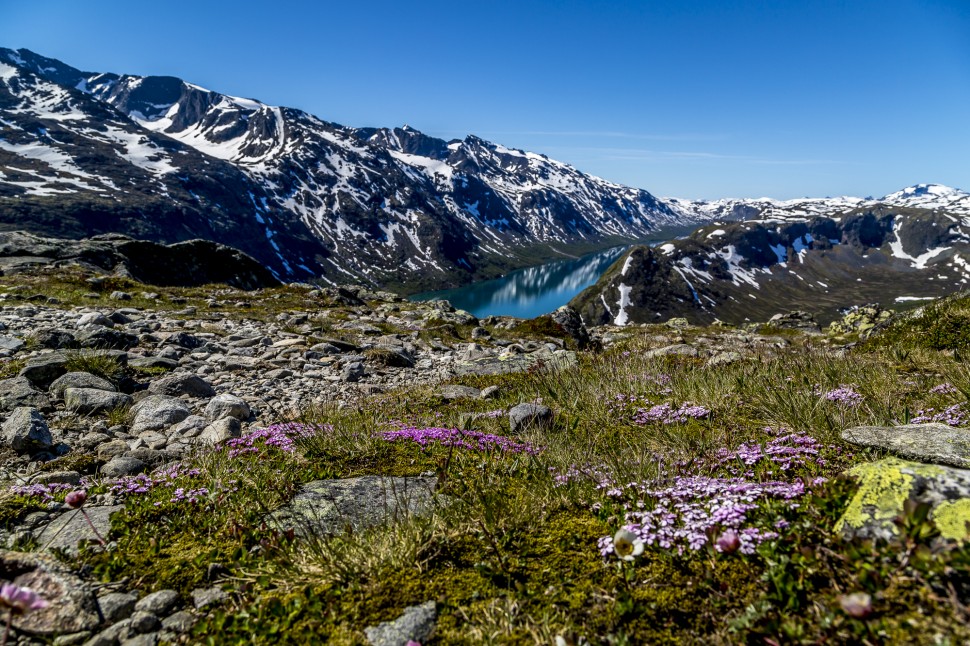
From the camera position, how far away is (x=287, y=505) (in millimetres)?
4328

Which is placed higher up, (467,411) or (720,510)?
(720,510)

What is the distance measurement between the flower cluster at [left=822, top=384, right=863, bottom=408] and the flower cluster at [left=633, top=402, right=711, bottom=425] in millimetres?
1495

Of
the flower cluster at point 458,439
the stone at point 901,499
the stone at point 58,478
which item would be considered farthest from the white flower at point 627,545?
the stone at point 58,478

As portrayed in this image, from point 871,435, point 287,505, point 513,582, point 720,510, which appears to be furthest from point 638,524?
point 287,505

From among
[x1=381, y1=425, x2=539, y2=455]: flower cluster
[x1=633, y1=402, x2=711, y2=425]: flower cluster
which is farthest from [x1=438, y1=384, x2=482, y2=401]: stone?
[x1=633, y1=402, x2=711, y2=425]: flower cluster

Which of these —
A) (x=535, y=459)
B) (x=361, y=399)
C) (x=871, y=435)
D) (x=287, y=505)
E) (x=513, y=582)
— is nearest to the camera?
(x=513, y=582)

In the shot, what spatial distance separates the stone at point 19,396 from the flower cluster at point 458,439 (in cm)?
611

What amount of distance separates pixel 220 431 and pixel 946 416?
30.4 ft

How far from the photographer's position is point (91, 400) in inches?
299

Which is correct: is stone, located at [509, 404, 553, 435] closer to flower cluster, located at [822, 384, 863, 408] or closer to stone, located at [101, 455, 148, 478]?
flower cluster, located at [822, 384, 863, 408]

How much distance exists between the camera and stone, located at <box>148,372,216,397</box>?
9148 mm

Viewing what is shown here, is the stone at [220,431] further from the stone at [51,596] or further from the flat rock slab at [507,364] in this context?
the flat rock slab at [507,364]

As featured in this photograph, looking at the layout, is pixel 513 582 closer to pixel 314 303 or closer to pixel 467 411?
pixel 467 411

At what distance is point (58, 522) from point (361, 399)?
197 inches
